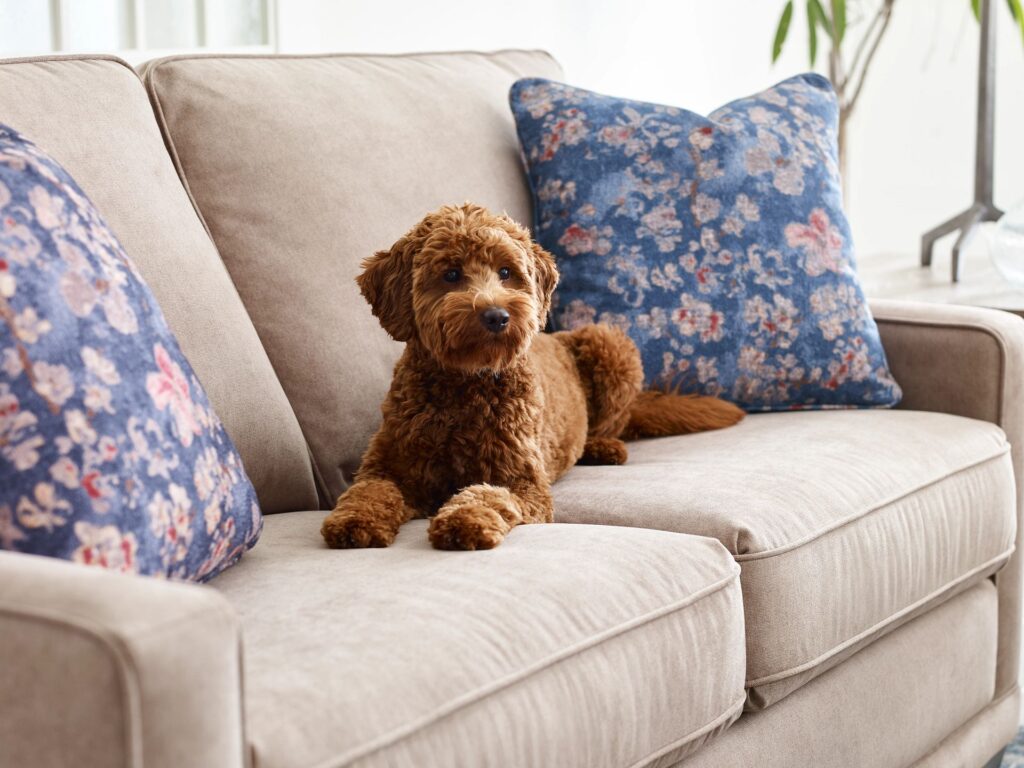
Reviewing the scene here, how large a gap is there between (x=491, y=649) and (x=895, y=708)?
92 centimetres

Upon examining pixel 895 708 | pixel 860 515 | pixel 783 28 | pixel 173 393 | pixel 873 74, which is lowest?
pixel 895 708

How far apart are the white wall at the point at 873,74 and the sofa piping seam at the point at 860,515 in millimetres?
1936

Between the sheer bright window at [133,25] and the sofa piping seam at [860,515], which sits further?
the sheer bright window at [133,25]

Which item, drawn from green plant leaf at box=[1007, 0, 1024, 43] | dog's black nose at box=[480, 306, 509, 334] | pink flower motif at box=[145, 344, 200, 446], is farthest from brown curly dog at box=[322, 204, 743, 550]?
green plant leaf at box=[1007, 0, 1024, 43]

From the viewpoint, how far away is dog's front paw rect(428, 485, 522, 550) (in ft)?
4.93

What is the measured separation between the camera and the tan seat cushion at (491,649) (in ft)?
3.58

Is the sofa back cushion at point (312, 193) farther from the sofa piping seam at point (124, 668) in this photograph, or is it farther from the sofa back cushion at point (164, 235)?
the sofa piping seam at point (124, 668)

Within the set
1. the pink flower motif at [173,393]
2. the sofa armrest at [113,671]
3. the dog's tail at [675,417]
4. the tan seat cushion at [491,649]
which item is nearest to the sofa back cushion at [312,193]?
the tan seat cushion at [491,649]

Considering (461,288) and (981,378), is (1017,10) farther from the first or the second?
(461,288)

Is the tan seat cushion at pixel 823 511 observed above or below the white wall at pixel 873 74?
below

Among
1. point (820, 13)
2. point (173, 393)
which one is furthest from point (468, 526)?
point (820, 13)

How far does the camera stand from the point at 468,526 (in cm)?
150

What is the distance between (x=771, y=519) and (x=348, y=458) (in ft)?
2.04

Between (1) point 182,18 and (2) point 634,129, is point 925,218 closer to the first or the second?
(2) point 634,129
